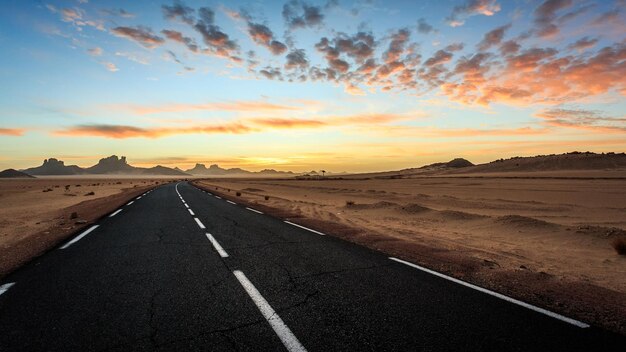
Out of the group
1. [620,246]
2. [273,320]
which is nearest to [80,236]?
[273,320]

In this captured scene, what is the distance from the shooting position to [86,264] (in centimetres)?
710

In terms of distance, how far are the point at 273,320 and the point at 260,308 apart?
1.51 ft

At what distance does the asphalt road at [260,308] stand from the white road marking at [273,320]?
0.02 metres

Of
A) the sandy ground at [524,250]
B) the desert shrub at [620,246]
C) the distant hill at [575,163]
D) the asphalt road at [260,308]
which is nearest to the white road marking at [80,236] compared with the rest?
the asphalt road at [260,308]

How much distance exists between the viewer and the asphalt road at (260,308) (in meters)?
3.72

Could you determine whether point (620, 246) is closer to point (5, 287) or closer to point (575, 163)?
point (5, 287)

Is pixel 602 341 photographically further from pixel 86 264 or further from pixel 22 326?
pixel 86 264

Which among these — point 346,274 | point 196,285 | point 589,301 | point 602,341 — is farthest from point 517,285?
point 196,285

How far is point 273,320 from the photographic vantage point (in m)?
4.24

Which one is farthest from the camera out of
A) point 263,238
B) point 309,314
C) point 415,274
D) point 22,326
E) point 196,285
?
point 263,238

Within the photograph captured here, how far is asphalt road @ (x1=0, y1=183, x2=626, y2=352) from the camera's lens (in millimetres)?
3721

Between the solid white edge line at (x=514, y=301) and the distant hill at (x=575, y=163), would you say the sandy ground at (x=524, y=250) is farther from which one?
the distant hill at (x=575, y=163)

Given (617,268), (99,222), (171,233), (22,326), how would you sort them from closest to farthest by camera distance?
(22,326)
(617,268)
(171,233)
(99,222)

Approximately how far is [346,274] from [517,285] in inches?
119
